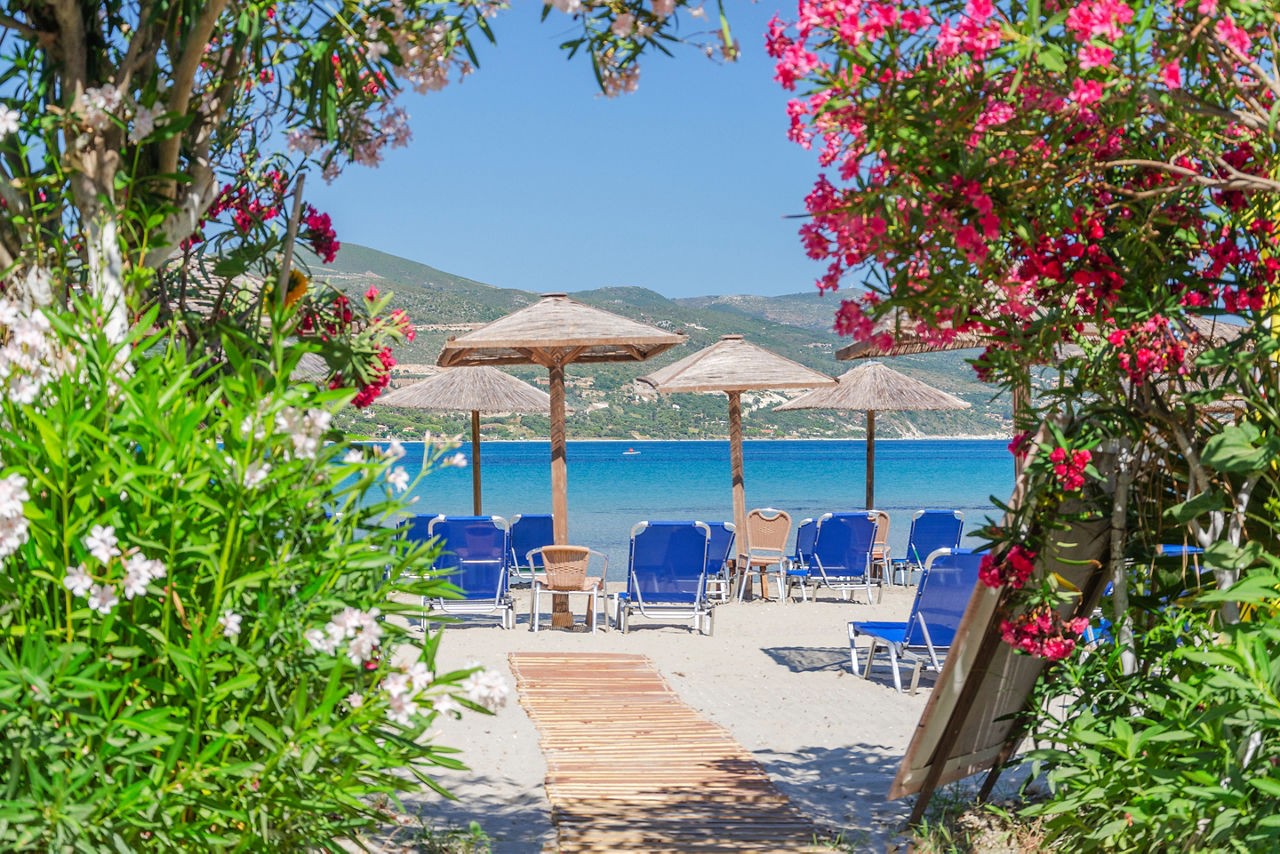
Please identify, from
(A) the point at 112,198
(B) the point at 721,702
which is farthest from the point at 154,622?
(B) the point at 721,702

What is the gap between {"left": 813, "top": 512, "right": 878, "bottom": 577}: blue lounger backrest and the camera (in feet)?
32.0

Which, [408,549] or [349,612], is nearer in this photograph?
[349,612]

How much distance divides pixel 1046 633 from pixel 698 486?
44.0 metres

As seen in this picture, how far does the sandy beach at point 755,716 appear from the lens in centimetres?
383

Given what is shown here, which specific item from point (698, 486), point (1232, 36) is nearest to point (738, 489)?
point (1232, 36)

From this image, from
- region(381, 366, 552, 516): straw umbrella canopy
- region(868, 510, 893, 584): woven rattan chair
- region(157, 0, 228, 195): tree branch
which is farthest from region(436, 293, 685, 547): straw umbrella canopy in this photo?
region(157, 0, 228, 195): tree branch

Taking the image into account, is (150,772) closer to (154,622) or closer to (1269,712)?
(154,622)

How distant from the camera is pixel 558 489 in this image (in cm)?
823

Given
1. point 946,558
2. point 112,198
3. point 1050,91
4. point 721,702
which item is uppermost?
point 1050,91

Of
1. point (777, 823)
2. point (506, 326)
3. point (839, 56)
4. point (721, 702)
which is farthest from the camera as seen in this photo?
point (506, 326)

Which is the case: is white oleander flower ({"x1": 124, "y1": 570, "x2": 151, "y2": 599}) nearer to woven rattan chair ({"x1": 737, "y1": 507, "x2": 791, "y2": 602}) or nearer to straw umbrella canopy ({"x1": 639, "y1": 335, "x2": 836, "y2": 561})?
straw umbrella canopy ({"x1": 639, "y1": 335, "x2": 836, "y2": 561})

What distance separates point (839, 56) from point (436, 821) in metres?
2.74

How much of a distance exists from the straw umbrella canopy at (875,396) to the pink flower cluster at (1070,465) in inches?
438

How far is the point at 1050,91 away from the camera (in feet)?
6.98
